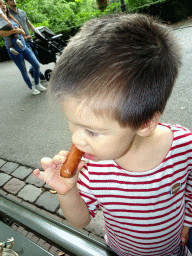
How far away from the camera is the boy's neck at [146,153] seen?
43.5 inches

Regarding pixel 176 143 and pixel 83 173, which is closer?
pixel 176 143

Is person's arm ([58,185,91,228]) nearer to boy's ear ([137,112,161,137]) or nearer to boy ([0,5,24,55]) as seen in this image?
boy's ear ([137,112,161,137])

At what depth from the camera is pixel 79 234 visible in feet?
3.10

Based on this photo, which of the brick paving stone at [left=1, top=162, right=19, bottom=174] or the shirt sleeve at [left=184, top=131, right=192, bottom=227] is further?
the brick paving stone at [left=1, top=162, right=19, bottom=174]

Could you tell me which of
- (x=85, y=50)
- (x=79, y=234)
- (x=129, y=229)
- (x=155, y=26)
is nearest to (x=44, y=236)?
(x=79, y=234)

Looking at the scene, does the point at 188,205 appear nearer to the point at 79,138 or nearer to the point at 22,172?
the point at 79,138

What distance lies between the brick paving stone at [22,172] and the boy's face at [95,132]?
103 inches

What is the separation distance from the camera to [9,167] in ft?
11.7

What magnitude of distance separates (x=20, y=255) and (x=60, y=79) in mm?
859

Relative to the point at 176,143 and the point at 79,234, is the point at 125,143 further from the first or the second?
the point at 79,234

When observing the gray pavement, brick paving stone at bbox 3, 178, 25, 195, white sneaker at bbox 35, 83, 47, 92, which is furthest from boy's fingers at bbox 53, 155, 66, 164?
white sneaker at bbox 35, 83, 47, 92

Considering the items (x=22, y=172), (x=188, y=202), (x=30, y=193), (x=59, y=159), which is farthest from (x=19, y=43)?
(x=188, y=202)

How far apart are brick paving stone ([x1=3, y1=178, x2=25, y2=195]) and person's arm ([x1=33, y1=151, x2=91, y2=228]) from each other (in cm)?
212

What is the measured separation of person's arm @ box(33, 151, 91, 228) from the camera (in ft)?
3.64
